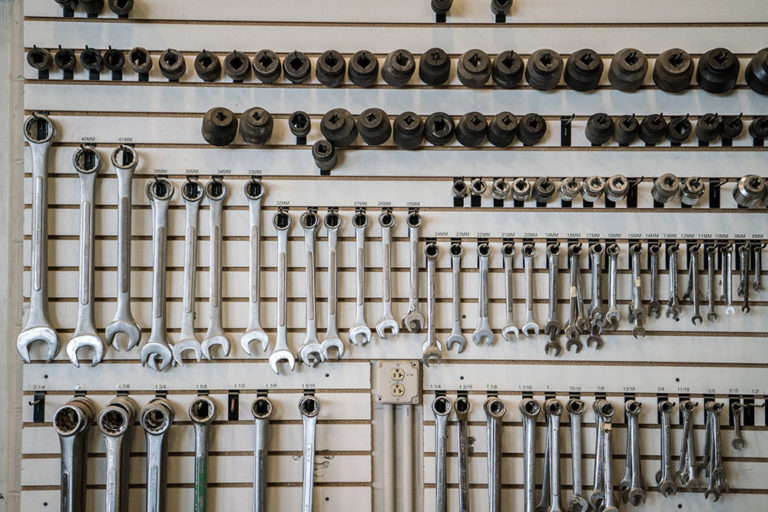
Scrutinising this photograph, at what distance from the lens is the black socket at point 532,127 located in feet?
8.69

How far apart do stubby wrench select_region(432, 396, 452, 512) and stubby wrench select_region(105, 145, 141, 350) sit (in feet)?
5.06

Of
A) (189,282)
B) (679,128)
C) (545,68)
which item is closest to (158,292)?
(189,282)

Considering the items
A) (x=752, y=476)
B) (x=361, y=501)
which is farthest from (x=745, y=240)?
(x=361, y=501)

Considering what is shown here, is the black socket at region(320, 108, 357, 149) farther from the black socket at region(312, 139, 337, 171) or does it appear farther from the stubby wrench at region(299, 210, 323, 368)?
the stubby wrench at region(299, 210, 323, 368)

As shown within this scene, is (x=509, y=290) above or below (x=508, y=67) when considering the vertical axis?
below

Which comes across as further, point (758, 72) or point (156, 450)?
point (758, 72)

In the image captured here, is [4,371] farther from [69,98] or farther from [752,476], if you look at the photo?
[752,476]

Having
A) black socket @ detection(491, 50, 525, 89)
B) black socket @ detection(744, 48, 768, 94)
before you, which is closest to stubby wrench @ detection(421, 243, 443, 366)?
black socket @ detection(491, 50, 525, 89)

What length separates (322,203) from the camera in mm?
2740

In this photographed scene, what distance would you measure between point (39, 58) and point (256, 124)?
3.80 ft

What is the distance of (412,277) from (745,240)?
1729 mm

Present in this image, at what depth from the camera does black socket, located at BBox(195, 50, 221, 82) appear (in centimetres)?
266

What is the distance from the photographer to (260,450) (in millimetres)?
2609

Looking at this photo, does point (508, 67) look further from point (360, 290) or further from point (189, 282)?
point (189, 282)
